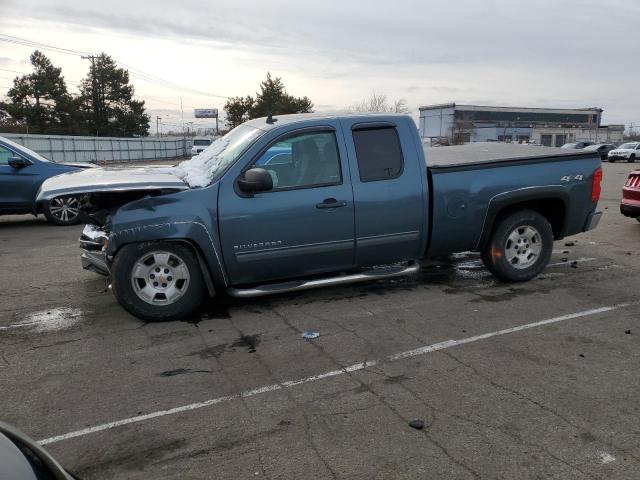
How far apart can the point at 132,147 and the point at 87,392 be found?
149 feet

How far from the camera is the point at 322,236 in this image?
16.7 ft

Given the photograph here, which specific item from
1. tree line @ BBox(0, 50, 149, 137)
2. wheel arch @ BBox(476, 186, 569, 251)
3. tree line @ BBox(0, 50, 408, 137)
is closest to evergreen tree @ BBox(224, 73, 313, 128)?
tree line @ BBox(0, 50, 408, 137)

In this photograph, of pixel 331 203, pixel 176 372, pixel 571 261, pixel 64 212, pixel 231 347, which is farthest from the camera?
pixel 64 212

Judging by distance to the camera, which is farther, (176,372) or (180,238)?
(180,238)

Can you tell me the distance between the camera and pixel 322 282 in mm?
5133

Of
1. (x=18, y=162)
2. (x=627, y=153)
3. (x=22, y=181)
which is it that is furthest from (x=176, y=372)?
(x=627, y=153)

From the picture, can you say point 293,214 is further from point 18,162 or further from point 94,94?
point 94,94

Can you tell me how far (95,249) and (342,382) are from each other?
3074mm

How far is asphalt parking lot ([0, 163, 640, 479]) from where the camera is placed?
2889mm

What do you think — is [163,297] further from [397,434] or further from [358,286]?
[397,434]

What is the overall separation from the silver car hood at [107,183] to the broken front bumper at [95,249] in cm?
54

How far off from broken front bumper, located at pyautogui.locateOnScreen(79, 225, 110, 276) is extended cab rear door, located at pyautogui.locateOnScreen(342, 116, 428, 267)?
2.52 m

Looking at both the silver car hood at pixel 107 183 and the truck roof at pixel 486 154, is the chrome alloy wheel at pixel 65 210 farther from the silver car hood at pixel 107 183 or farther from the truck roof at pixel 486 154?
the truck roof at pixel 486 154

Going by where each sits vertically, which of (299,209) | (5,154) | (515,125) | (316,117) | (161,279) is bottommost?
(161,279)
